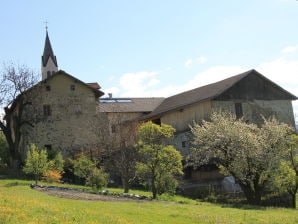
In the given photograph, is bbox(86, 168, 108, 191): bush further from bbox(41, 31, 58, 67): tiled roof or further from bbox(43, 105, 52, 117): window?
bbox(41, 31, 58, 67): tiled roof

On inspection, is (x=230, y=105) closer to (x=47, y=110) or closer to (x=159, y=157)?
(x=159, y=157)

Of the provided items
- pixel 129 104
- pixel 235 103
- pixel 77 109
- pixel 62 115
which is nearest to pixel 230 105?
pixel 235 103

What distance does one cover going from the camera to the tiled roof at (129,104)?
6612 centimetres

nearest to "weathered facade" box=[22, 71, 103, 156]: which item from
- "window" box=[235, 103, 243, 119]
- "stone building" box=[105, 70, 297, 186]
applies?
"stone building" box=[105, 70, 297, 186]

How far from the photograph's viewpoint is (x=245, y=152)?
116 feet

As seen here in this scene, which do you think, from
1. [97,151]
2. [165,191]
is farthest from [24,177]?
[165,191]

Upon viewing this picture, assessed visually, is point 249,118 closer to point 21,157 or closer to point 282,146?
point 282,146

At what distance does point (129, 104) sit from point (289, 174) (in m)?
35.3

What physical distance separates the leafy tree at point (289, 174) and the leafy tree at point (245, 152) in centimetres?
65

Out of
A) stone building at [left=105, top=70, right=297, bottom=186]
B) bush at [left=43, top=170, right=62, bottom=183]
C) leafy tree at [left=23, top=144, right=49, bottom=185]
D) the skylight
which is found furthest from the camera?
the skylight

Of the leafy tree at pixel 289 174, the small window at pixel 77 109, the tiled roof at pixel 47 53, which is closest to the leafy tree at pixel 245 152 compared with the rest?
the leafy tree at pixel 289 174

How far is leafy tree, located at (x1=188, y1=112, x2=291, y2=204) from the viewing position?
35.3m

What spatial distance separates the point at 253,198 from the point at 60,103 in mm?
28754

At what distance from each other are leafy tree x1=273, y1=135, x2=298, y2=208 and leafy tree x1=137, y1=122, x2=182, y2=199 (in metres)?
Answer: 8.18
